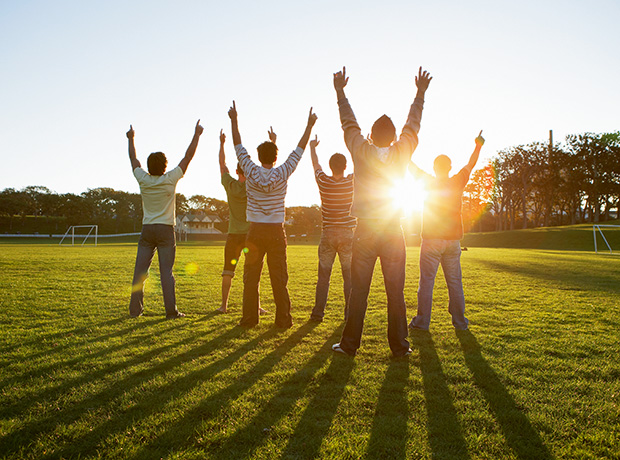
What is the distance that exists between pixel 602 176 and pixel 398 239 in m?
67.4

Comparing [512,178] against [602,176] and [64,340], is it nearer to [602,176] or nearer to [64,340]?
[602,176]

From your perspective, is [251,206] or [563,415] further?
[251,206]

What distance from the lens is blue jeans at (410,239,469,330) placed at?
555 cm

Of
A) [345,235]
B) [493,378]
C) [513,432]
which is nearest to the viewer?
[513,432]

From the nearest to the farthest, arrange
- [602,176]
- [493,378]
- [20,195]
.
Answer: [493,378], [602,176], [20,195]

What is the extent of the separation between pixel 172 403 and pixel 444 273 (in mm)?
3895

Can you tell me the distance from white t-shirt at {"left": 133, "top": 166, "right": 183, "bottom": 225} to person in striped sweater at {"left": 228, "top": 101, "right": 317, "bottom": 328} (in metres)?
1.24

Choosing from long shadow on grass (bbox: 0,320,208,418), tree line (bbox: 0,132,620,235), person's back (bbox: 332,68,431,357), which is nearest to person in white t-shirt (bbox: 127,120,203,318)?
long shadow on grass (bbox: 0,320,208,418)

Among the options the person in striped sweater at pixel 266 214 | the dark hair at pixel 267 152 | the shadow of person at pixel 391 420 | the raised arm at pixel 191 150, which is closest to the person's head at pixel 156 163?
the raised arm at pixel 191 150

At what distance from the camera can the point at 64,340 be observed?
16.0ft

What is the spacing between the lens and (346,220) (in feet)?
19.1

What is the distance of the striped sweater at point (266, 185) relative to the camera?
512 cm

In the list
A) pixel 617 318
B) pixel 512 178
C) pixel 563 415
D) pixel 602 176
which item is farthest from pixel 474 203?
pixel 563 415

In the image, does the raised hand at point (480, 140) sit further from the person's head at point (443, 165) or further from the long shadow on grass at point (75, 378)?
the long shadow on grass at point (75, 378)
